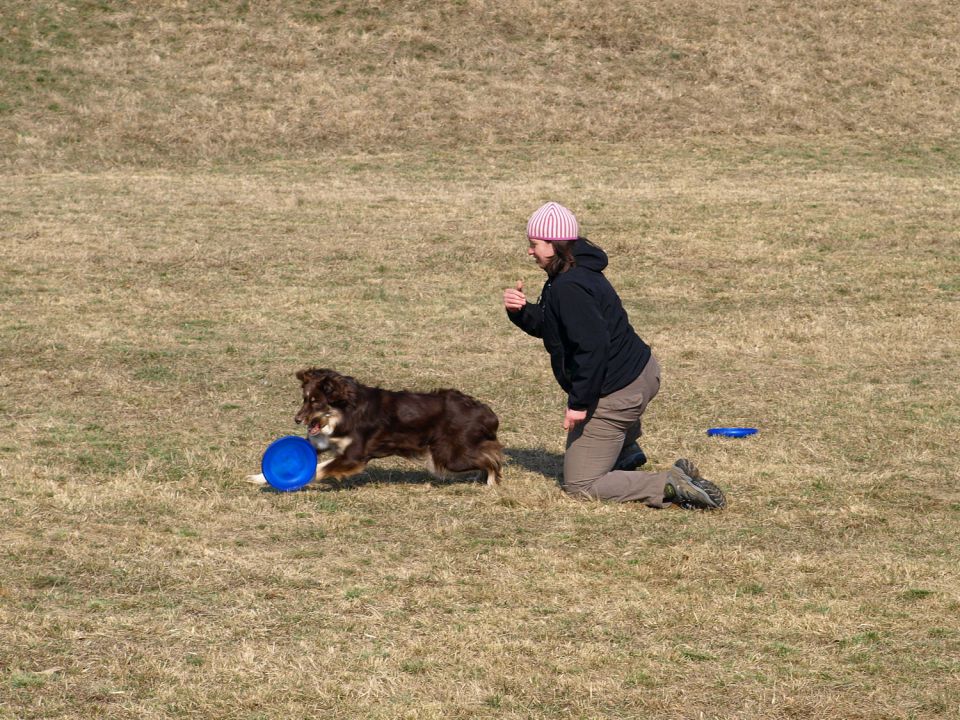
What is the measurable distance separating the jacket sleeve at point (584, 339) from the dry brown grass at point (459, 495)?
824 millimetres

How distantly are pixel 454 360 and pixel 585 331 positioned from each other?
18.3 ft

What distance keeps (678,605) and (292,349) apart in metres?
8.46

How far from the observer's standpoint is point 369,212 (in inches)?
925

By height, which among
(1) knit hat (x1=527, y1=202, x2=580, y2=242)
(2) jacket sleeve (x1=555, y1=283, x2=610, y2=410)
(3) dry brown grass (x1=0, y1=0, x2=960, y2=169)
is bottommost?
(2) jacket sleeve (x1=555, y1=283, x2=610, y2=410)

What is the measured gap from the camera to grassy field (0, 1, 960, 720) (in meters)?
6.04

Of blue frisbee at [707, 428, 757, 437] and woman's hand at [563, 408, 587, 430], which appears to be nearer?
woman's hand at [563, 408, 587, 430]

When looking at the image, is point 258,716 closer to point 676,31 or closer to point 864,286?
point 864,286

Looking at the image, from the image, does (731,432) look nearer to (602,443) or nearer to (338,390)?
(602,443)

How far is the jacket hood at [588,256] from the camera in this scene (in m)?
8.85

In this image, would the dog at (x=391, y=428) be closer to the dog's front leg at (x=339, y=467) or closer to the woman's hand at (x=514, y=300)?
the dog's front leg at (x=339, y=467)

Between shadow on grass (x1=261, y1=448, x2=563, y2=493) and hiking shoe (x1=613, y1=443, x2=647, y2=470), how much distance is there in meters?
0.54

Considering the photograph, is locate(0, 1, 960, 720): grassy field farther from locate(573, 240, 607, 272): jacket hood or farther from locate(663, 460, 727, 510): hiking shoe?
locate(573, 240, 607, 272): jacket hood

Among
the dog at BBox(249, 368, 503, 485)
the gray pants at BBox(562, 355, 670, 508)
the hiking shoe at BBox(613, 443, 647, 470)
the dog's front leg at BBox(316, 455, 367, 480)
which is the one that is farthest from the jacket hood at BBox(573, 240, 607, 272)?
the dog's front leg at BBox(316, 455, 367, 480)

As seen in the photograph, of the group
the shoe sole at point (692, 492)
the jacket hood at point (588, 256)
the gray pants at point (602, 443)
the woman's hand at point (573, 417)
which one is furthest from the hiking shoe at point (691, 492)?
the jacket hood at point (588, 256)
